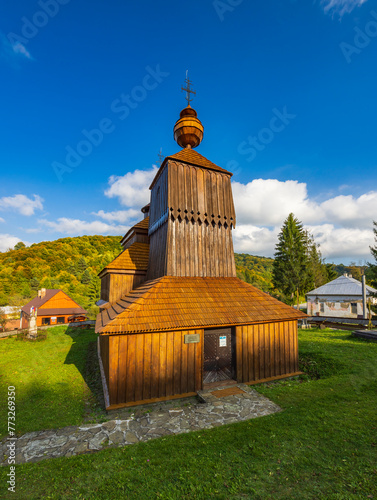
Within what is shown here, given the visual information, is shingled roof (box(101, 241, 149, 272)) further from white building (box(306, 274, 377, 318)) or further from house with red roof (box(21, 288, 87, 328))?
house with red roof (box(21, 288, 87, 328))

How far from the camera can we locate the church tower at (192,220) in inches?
465

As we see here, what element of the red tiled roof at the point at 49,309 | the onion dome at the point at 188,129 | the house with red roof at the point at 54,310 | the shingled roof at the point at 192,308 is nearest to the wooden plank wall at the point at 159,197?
the onion dome at the point at 188,129

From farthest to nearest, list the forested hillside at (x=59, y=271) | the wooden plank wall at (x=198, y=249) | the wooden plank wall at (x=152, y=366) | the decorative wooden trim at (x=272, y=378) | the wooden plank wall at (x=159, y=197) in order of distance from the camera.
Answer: the forested hillside at (x=59, y=271) < the wooden plank wall at (x=159, y=197) < the wooden plank wall at (x=198, y=249) < the decorative wooden trim at (x=272, y=378) < the wooden plank wall at (x=152, y=366)

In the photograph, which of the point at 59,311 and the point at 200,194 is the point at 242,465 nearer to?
the point at 200,194

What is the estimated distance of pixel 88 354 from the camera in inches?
637

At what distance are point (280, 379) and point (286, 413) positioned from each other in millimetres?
3915

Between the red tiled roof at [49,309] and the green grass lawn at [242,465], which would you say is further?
the red tiled roof at [49,309]

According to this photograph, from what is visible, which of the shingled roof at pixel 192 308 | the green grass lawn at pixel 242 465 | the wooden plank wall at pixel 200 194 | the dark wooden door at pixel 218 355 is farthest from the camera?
the wooden plank wall at pixel 200 194

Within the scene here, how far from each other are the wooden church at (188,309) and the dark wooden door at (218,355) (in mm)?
40

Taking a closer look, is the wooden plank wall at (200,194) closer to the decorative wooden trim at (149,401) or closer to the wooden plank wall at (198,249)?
the wooden plank wall at (198,249)

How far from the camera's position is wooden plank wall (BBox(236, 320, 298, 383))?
32.3ft

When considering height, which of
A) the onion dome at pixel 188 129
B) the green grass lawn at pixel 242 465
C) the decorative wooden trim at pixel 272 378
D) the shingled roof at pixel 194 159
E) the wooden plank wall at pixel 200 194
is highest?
the onion dome at pixel 188 129

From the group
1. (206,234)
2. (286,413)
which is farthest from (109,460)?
(206,234)

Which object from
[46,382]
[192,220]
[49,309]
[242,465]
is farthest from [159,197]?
[49,309]
